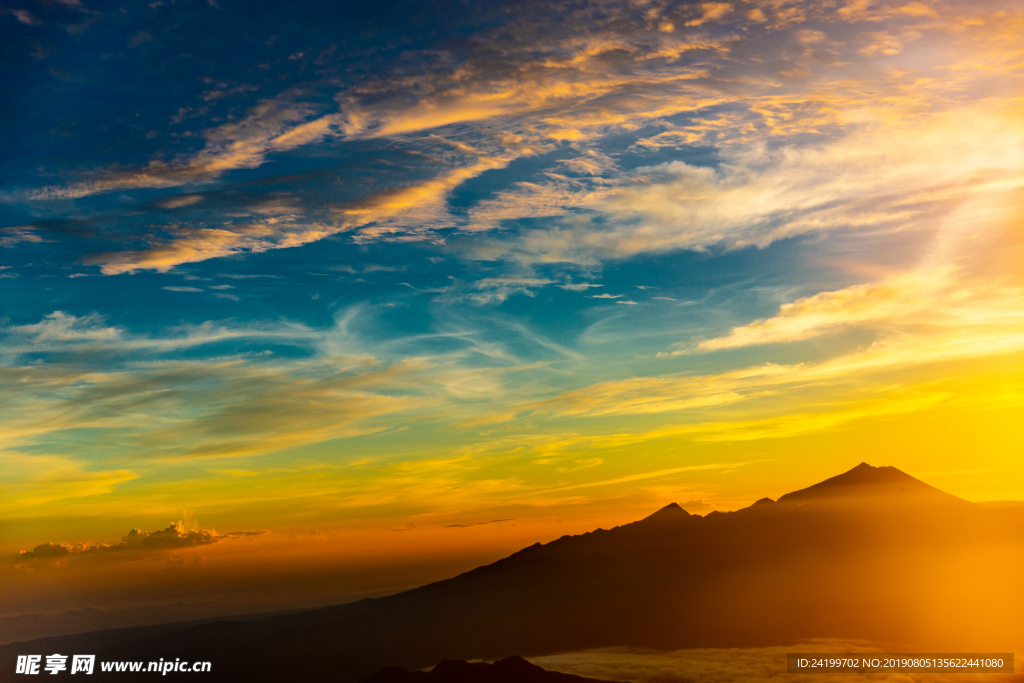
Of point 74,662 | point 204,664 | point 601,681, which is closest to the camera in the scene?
point 74,662

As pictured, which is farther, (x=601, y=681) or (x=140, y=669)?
(x=601, y=681)

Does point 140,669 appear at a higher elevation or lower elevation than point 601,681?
higher

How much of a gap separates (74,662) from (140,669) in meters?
11.2

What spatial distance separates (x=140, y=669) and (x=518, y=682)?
486ft

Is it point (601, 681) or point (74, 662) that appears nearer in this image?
point (74, 662)

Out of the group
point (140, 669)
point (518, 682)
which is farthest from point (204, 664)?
point (518, 682)

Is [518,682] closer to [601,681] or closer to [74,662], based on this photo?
[601,681]

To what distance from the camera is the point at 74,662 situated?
216 feet

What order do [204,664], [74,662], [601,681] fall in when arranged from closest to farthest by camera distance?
[74,662] < [204,664] < [601,681]

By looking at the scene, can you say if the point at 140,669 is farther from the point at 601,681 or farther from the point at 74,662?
the point at 601,681

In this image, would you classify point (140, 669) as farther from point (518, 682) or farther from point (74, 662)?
point (518, 682)

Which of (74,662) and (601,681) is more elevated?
(74,662)

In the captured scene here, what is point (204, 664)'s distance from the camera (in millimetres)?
73625

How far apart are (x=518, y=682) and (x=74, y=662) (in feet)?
522
